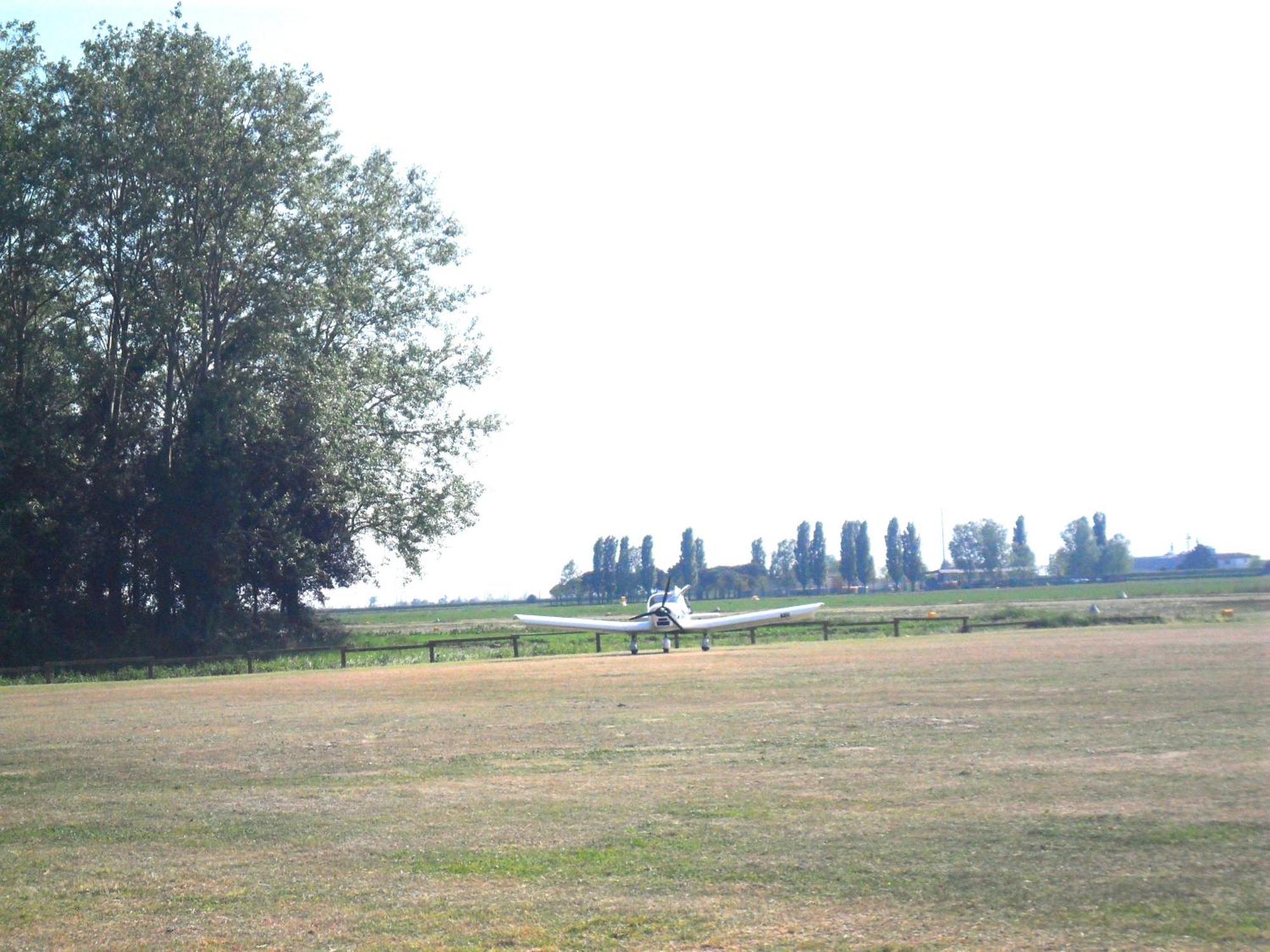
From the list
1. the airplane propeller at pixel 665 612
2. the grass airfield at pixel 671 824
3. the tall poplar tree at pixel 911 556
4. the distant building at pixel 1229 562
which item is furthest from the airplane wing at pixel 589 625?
the tall poplar tree at pixel 911 556

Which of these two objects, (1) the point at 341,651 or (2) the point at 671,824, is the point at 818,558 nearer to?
(1) the point at 341,651

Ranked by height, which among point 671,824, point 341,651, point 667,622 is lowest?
point 341,651

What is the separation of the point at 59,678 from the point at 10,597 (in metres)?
5.59

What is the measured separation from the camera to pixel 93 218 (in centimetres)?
4297

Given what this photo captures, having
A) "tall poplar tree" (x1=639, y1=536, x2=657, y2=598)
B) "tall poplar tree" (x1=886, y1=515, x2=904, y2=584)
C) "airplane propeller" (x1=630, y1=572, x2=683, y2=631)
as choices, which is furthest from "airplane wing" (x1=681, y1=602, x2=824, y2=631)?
"tall poplar tree" (x1=886, y1=515, x2=904, y2=584)

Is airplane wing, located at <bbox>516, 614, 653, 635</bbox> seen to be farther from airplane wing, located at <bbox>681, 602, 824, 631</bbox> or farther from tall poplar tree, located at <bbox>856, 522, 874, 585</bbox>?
tall poplar tree, located at <bbox>856, 522, 874, 585</bbox>

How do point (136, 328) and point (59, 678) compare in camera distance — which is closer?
point (59, 678)

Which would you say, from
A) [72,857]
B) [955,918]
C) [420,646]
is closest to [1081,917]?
[955,918]

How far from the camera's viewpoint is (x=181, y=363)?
44938 mm

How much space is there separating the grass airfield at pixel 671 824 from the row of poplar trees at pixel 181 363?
24527 millimetres

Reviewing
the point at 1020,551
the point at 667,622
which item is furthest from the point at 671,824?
the point at 1020,551

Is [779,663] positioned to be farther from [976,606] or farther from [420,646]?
[976,606]

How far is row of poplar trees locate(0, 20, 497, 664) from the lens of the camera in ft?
138

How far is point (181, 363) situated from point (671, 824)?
4009 centimetres
